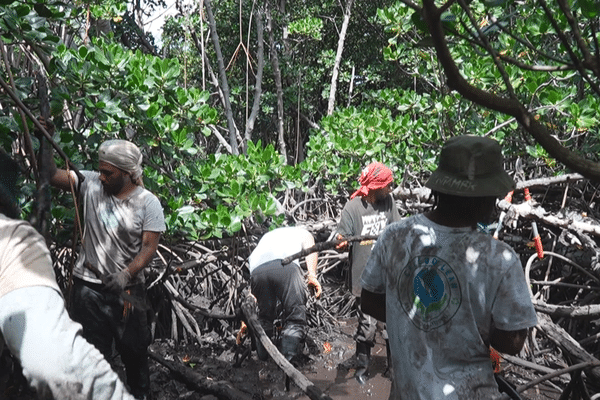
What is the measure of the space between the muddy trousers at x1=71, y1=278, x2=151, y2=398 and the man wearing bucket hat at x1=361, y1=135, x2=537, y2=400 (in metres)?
1.84

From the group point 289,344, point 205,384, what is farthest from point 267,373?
point 205,384

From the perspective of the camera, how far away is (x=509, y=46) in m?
4.38

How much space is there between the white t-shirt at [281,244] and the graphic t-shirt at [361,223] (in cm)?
44

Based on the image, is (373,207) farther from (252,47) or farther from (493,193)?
(252,47)

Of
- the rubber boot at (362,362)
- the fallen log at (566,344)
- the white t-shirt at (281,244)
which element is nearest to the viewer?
the fallen log at (566,344)

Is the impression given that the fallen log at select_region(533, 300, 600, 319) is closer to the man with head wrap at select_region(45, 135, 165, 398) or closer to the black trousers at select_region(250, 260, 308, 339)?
the black trousers at select_region(250, 260, 308, 339)

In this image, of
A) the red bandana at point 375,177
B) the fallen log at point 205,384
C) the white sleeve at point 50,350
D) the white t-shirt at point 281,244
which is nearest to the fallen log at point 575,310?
the red bandana at point 375,177

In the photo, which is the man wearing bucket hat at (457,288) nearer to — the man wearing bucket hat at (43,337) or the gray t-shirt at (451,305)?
the gray t-shirt at (451,305)

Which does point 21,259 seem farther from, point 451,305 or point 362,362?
point 362,362

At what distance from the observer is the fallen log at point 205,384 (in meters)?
3.27

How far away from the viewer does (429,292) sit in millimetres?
1573

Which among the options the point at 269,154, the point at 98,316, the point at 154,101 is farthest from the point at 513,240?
the point at 98,316

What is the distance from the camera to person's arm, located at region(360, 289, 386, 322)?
5.85 feet

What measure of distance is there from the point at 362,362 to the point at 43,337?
12.7 feet
